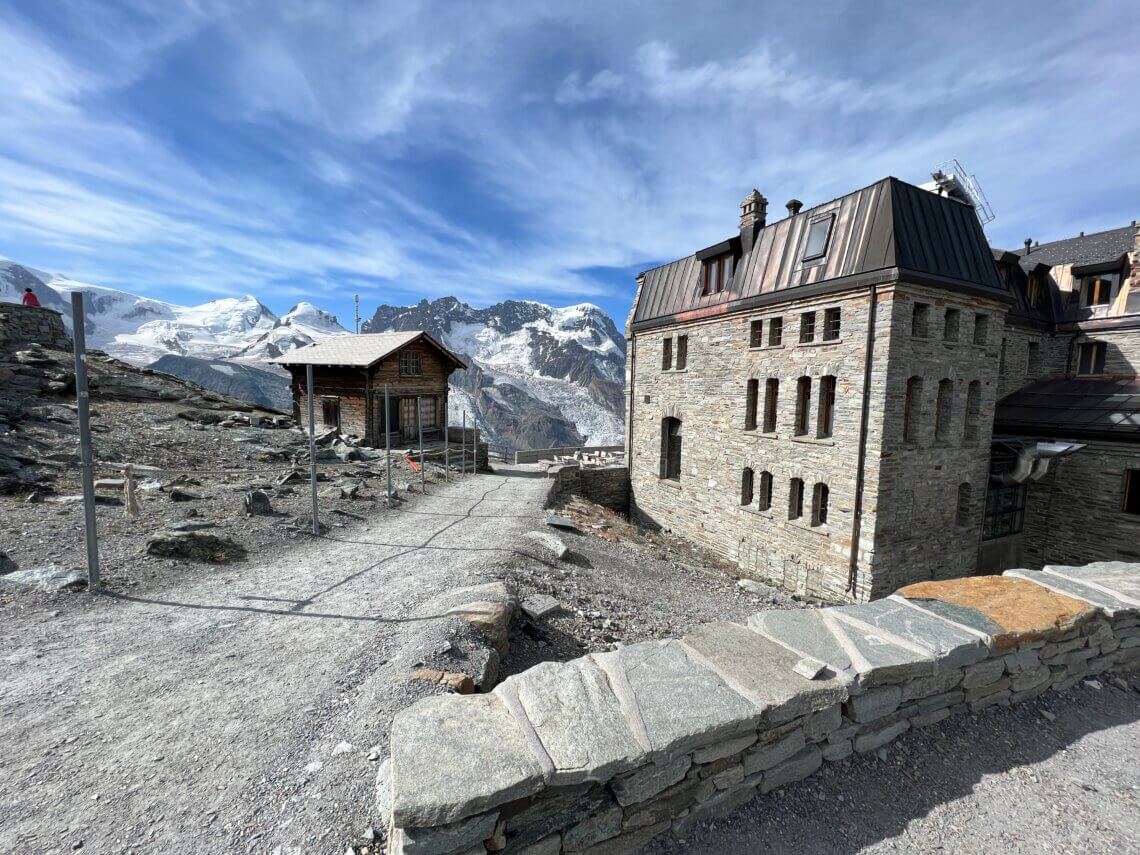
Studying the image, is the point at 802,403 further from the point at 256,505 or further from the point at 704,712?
the point at 256,505

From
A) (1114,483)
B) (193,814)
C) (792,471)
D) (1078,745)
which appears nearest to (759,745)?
(1078,745)

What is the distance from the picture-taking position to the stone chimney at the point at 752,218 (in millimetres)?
16656

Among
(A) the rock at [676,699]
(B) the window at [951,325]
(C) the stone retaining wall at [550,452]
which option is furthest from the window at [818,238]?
(C) the stone retaining wall at [550,452]

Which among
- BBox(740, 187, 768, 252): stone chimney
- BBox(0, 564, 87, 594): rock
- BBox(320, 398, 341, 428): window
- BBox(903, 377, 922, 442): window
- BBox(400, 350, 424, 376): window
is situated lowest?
BBox(0, 564, 87, 594): rock

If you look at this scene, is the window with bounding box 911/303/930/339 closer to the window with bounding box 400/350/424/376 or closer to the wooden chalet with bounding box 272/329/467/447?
the wooden chalet with bounding box 272/329/467/447

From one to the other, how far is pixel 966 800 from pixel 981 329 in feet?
49.9

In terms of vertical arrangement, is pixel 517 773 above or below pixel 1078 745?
above

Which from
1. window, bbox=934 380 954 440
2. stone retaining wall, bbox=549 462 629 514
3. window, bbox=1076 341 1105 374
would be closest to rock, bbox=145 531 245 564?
stone retaining wall, bbox=549 462 629 514

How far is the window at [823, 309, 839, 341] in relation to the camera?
44.4 feet

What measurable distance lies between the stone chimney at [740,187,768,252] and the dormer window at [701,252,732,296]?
672mm

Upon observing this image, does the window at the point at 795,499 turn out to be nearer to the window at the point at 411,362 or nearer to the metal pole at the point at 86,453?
the metal pole at the point at 86,453

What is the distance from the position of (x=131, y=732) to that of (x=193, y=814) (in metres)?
1.26

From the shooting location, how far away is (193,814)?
280 cm

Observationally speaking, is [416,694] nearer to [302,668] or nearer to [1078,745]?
[302,668]
